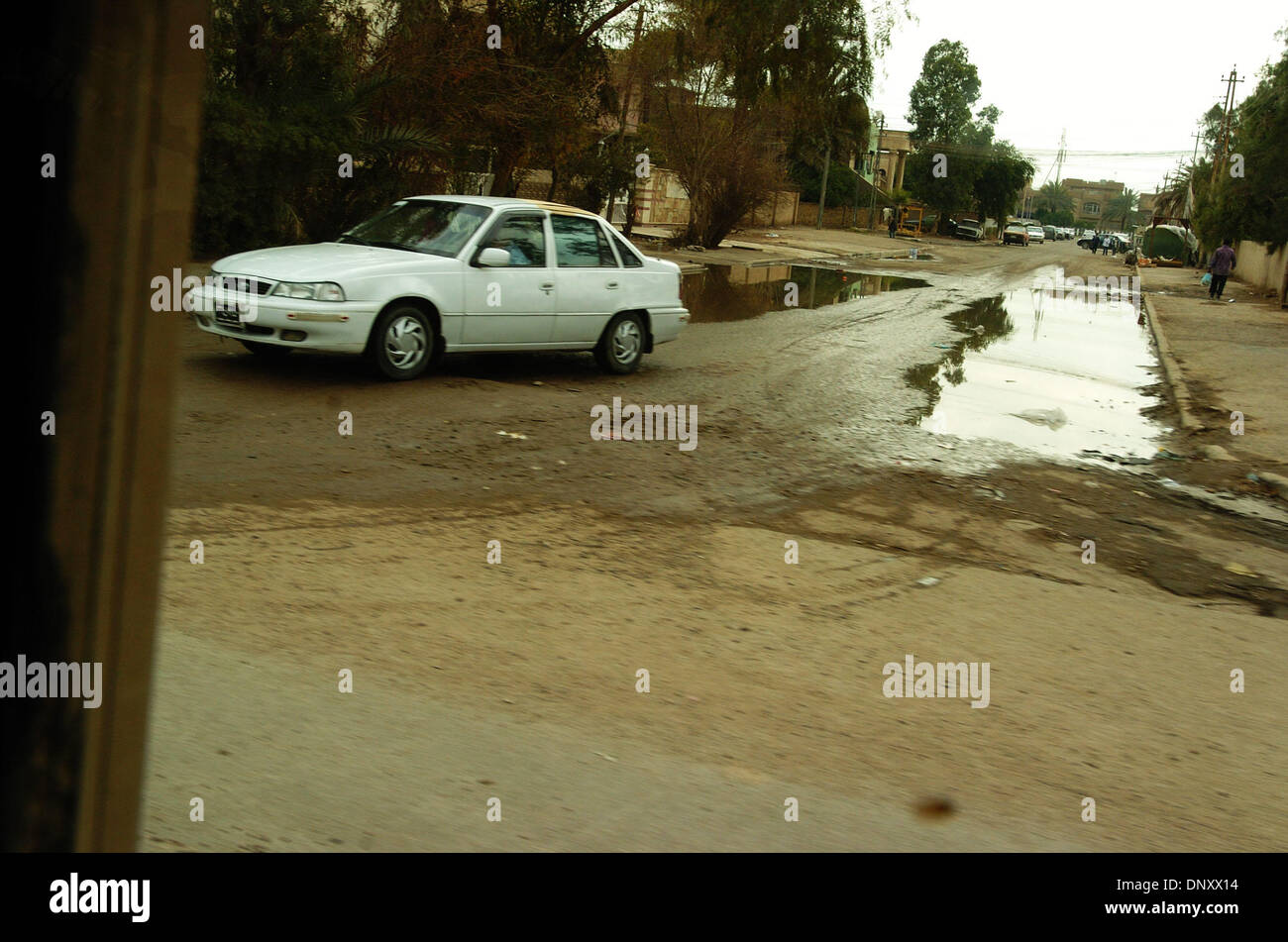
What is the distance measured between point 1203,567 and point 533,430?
476cm

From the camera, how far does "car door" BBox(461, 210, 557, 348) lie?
1030 cm

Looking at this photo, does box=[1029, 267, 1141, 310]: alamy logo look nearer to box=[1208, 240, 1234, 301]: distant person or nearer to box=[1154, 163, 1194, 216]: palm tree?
box=[1208, 240, 1234, 301]: distant person

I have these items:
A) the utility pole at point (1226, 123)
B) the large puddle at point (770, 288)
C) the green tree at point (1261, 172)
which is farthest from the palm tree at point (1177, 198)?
the large puddle at point (770, 288)

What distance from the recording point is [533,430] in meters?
9.06

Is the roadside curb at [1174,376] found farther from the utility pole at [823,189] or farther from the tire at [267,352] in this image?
the utility pole at [823,189]

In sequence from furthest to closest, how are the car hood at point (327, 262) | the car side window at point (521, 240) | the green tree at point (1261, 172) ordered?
the green tree at point (1261, 172)
the car side window at point (521, 240)
the car hood at point (327, 262)

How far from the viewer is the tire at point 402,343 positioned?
384 inches


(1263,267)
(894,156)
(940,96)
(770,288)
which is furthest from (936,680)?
(894,156)

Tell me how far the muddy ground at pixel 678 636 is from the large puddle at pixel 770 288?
10.3 metres

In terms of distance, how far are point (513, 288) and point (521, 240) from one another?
1.76ft

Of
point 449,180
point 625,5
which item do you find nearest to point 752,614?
point 449,180

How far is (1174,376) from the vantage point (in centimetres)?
1636

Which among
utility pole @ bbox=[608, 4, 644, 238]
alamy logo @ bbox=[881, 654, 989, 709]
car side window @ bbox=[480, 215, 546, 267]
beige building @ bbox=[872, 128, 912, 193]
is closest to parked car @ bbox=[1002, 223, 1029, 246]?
beige building @ bbox=[872, 128, 912, 193]
